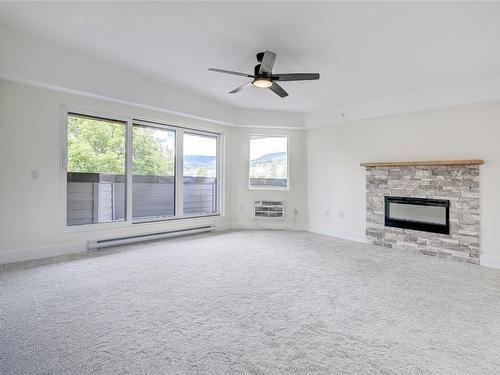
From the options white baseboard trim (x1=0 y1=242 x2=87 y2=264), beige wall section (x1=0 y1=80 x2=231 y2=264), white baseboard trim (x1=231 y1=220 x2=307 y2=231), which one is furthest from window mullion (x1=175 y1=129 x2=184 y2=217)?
white baseboard trim (x1=0 y1=242 x2=87 y2=264)

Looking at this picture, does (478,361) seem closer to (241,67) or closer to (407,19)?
(407,19)

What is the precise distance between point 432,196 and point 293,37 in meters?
3.28

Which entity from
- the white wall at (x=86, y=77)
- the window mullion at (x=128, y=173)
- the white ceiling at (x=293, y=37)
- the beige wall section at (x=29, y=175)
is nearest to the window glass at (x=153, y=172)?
the window mullion at (x=128, y=173)

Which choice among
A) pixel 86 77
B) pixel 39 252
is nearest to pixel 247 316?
pixel 39 252

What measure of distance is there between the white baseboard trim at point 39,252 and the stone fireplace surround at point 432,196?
4.92 meters

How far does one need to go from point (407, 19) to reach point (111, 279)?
404 centimetres

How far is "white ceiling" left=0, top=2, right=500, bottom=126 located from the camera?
251 centimetres

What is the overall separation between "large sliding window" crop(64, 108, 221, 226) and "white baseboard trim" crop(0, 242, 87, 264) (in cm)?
36

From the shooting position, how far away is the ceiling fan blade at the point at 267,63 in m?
A: 2.98

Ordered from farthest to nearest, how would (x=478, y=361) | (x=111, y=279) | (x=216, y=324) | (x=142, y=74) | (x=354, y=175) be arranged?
(x=354, y=175) → (x=142, y=74) → (x=111, y=279) → (x=216, y=324) → (x=478, y=361)

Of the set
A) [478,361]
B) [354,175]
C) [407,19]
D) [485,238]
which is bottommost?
[478,361]

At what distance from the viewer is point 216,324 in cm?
202

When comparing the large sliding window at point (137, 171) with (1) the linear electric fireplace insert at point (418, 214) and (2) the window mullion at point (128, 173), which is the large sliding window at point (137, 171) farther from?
(1) the linear electric fireplace insert at point (418, 214)

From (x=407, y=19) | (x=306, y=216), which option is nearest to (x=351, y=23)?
(x=407, y=19)
